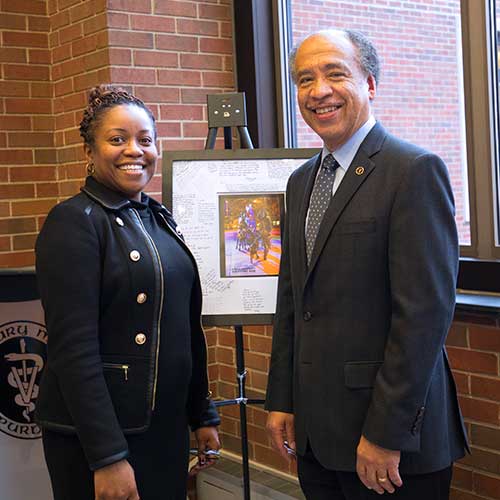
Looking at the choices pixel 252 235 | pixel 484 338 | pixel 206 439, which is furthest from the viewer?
pixel 252 235

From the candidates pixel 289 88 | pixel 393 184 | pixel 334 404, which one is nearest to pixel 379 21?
pixel 289 88

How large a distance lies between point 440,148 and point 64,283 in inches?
65.3

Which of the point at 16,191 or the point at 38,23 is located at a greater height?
the point at 38,23

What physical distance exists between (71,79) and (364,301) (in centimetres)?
243

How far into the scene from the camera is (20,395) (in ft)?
9.73

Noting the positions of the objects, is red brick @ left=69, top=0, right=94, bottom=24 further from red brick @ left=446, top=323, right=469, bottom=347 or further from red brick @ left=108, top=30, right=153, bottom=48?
red brick @ left=446, top=323, right=469, bottom=347

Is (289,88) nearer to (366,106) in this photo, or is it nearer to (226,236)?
(226,236)

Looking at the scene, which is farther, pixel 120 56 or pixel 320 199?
pixel 120 56

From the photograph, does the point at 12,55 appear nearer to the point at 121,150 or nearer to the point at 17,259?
the point at 17,259

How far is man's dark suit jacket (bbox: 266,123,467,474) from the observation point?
169 centimetres

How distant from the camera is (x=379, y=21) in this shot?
3271mm

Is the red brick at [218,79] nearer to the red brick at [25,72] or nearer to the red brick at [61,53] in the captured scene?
the red brick at [61,53]

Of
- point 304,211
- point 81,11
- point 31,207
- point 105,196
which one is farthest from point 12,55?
point 304,211

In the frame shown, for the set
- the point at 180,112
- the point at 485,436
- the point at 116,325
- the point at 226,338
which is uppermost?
the point at 180,112
